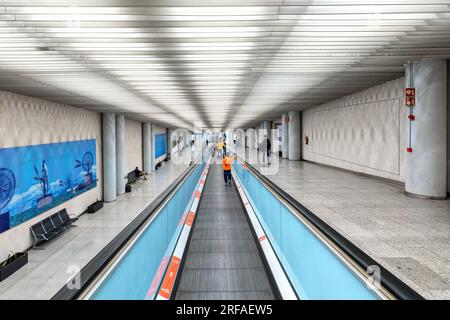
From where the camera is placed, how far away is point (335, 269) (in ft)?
11.3

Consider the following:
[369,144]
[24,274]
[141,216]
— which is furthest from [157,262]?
[369,144]

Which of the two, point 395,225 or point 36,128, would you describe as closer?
point 395,225

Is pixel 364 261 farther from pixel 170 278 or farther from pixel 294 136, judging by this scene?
pixel 294 136

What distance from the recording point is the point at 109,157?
42.7 ft

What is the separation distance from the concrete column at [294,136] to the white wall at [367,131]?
8.14ft

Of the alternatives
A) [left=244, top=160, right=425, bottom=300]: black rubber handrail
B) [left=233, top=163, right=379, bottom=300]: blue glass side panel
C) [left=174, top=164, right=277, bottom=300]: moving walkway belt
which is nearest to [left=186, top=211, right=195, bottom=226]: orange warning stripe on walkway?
[left=174, top=164, right=277, bottom=300]: moving walkway belt

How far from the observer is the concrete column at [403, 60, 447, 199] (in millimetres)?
6246

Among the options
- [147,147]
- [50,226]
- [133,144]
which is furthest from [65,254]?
[147,147]

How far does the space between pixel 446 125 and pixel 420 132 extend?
663mm

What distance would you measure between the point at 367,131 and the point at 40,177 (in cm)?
1007

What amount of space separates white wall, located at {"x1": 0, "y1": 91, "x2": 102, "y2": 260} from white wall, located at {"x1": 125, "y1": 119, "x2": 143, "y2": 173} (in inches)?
197
